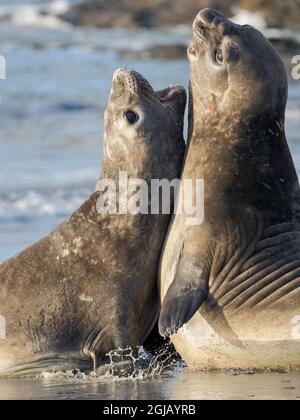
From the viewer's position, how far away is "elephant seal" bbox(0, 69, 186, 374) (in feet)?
30.6

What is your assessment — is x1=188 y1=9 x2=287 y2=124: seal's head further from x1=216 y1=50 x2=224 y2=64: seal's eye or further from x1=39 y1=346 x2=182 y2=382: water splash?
x1=39 y1=346 x2=182 y2=382: water splash

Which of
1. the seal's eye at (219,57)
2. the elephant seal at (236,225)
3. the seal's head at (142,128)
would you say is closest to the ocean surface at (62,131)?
the elephant seal at (236,225)

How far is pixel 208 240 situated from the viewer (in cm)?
895

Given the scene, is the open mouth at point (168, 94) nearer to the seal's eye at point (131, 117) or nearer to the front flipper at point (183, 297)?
the seal's eye at point (131, 117)

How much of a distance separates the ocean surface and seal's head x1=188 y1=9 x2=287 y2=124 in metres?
1.97

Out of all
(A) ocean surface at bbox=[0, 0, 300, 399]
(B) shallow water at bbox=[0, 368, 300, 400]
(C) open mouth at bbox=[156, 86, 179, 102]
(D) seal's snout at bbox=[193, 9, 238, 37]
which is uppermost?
(A) ocean surface at bbox=[0, 0, 300, 399]

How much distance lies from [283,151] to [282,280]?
104 centimetres

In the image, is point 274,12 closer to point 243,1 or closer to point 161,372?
point 243,1

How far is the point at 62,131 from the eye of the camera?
22047 millimetres

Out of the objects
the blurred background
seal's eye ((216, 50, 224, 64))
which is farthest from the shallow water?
the blurred background

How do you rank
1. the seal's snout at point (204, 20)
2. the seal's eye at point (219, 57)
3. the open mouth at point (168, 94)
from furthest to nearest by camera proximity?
1. the open mouth at point (168, 94)
2. the seal's snout at point (204, 20)
3. the seal's eye at point (219, 57)

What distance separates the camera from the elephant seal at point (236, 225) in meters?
8.79
